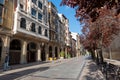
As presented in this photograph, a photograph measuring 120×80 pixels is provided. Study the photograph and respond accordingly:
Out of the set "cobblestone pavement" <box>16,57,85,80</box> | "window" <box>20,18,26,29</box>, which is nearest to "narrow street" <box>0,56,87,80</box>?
"cobblestone pavement" <box>16,57,85,80</box>

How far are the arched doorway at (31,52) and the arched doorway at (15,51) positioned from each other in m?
3.78

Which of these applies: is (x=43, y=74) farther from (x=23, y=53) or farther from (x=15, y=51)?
(x=23, y=53)

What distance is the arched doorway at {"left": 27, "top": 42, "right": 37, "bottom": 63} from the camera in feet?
99.4

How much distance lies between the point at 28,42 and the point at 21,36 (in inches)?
125

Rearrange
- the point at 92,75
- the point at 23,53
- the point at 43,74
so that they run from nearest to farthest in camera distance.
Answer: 1. the point at 92,75
2. the point at 43,74
3. the point at 23,53

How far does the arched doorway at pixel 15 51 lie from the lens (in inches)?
970

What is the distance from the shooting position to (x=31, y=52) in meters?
31.4

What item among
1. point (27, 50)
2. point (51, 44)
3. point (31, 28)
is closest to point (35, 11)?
point (31, 28)

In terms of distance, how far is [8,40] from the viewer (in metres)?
22.6

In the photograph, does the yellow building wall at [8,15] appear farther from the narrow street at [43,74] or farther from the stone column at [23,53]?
the narrow street at [43,74]

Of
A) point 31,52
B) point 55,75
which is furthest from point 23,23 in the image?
point 55,75

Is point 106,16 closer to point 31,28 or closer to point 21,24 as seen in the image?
point 21,24

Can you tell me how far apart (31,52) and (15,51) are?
636 centimetres

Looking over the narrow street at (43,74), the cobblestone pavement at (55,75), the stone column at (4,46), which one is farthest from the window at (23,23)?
the cobblestone pavement at (55,75)
